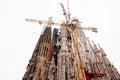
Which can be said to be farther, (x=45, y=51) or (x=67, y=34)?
(x=67, y=34)

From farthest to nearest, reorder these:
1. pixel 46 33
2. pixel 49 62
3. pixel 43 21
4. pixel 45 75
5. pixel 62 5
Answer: pixel 62 5, pixel 43 21, pixel 46 33, pixel 49 62, pixel 45 75

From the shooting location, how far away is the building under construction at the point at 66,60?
38.1 m

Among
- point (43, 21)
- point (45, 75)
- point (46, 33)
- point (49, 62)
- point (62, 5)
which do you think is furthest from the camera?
point (62, 5)

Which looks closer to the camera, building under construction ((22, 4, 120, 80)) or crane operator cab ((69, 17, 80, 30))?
building under construction ((22, 4, 120, 80))

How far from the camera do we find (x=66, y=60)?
44.8m

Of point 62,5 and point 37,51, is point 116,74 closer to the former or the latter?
point 37,51

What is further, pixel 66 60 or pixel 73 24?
pixel 66 60

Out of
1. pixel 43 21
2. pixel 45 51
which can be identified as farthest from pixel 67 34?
pixel 45 51

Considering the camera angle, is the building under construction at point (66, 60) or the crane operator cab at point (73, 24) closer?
the building under construction at point (66, 60)

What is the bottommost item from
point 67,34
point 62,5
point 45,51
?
point 45,51

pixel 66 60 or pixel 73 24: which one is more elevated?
pixel 73 24

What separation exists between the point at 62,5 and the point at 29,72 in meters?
26.0

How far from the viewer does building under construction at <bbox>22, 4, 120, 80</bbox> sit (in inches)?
1500

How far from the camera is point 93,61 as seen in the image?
5159 centimetres
